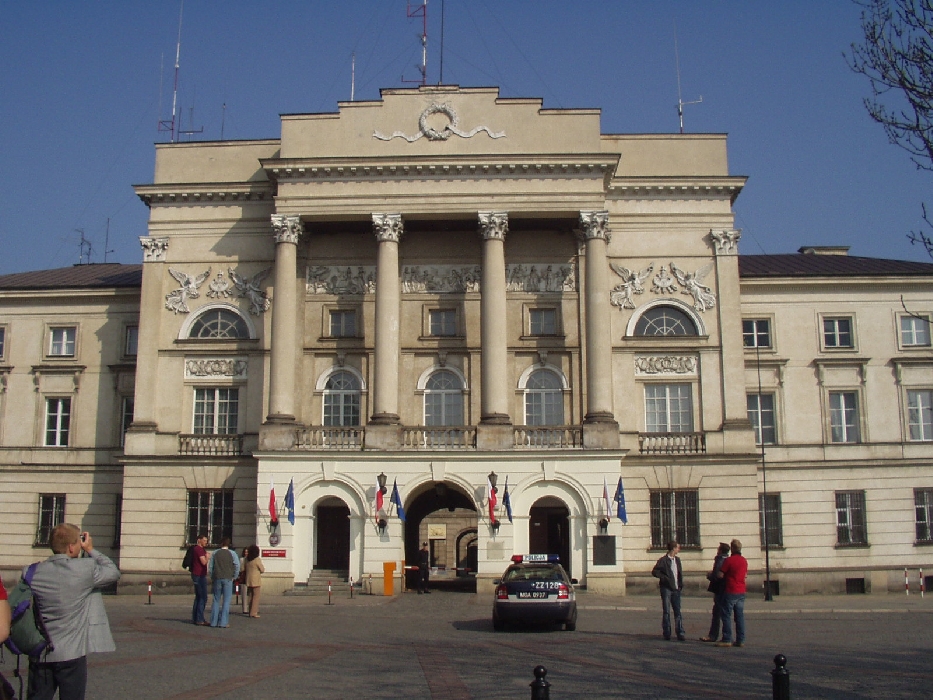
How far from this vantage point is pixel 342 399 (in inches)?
1581

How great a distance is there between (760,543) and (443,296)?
1602cm

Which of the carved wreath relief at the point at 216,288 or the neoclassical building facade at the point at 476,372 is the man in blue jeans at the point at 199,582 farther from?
the carved wreath relief at the point at 216,288

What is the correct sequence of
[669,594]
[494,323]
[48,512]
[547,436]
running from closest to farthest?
[669,594] < [547,436] < [494,323] < [48,512]

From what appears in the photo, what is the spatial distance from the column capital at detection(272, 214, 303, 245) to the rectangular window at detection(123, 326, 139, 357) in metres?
9.31

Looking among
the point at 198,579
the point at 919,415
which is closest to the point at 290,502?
the point at 198,579

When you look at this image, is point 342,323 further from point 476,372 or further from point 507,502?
point 507,502

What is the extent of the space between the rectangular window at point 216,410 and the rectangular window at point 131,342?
512cm

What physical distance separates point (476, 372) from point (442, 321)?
2536mm

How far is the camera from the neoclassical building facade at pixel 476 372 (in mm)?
36781

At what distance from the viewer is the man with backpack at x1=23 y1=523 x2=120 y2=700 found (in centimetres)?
916

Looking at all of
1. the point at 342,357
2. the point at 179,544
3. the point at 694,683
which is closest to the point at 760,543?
the point at 342,357

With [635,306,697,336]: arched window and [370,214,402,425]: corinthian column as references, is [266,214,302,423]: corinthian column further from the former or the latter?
[635,306,697,336]: arched window

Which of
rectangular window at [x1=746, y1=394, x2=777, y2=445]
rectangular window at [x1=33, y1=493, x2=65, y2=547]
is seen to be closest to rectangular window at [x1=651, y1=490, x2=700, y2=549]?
rectangular window at [x1=746, y1=394, x2=777, y2=445]

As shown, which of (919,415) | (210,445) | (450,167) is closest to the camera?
(450,167)
